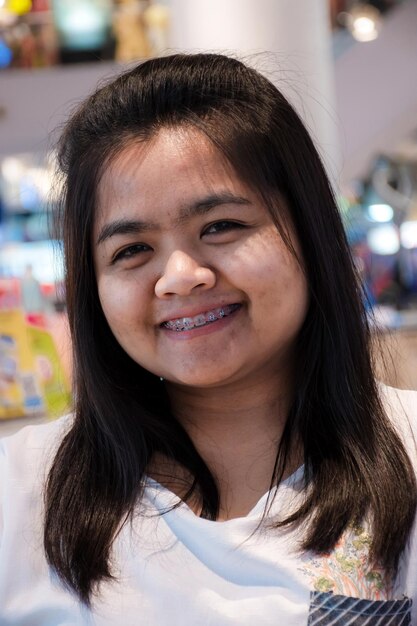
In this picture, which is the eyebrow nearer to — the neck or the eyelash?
the eyelash

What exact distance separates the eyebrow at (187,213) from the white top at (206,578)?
0.38 metres

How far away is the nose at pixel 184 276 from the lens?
122 cm

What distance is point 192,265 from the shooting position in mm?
1229

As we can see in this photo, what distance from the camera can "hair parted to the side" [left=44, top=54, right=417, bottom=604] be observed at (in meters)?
1.28

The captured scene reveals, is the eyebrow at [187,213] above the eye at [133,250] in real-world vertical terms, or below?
above

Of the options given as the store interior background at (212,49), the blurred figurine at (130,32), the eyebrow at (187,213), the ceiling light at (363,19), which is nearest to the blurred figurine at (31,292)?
the store interior background at (212,49)

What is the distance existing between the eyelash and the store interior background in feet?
0.99

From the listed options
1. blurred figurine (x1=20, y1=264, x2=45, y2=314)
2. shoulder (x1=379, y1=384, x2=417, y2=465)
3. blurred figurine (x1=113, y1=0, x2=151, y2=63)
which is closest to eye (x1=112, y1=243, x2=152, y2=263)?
shoulder (x1=379, y1=384, x2=417, y2=465)

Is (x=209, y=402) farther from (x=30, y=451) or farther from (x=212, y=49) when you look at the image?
(x=212, y=49)

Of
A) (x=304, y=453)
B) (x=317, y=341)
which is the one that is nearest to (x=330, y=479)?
(x=304, y=453)

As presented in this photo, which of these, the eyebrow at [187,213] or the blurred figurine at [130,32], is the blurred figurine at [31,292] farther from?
the blurred figurine at [130,32]

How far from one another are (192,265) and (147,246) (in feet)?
0.29

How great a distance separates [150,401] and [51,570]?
0.30m

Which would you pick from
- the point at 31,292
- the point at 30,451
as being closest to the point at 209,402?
the point at 30,451
